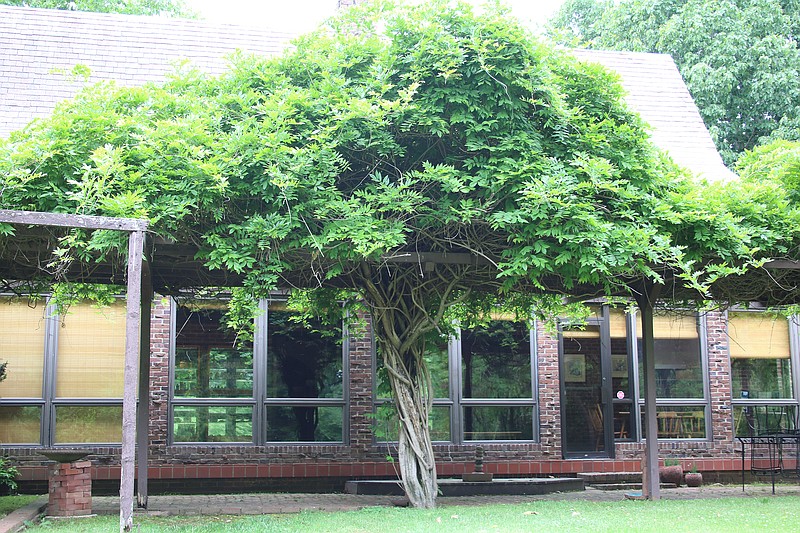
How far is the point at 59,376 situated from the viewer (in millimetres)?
12125

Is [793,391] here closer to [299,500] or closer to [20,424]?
[299,500]

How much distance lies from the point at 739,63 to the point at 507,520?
17.3 m

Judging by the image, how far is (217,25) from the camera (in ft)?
48.0

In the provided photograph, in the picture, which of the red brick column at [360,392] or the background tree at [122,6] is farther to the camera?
the background tree at [122,6]

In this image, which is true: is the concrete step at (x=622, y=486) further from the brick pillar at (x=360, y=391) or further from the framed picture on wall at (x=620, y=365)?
the brick pillar at (x=360, y=391)

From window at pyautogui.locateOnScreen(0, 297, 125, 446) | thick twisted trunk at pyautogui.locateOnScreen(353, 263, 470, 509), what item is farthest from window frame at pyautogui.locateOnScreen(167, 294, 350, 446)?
thick twisted trunk at pyautogui.locateOnScreen(353, 263, 470, 509)

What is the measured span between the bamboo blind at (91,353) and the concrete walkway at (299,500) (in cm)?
164

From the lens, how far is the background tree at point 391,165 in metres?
7.55

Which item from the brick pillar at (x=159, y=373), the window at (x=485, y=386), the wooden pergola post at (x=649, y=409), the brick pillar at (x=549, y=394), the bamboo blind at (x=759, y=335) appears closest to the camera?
the wooden pergola post at (x=649, y=409)

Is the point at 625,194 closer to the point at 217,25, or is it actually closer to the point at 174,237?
the point at 174,237

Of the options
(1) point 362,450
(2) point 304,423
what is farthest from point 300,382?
(1) point 362,450

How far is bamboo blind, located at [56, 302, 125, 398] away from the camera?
1216 cm

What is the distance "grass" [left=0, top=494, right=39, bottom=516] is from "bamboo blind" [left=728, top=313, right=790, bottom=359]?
11.0m

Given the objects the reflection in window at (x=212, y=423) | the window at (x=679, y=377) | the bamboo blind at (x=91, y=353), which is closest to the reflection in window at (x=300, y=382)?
the reflection in window at (x=212, y=423)
